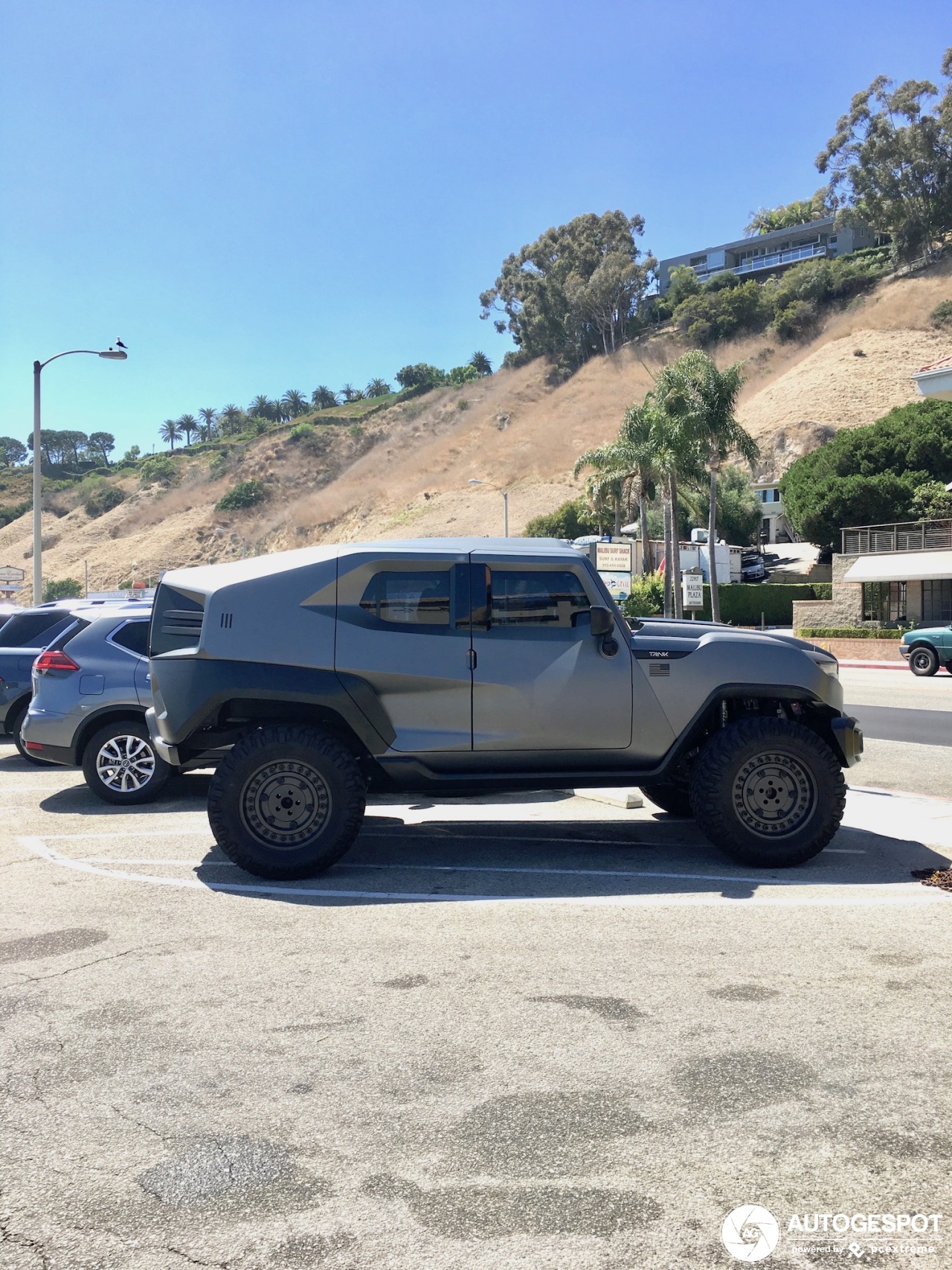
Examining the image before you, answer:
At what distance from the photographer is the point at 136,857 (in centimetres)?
723

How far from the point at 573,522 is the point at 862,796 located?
2938 inches

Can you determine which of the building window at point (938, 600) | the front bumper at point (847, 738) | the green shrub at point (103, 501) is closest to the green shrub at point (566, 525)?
the building window at point (938, 600)

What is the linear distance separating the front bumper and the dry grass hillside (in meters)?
83.8

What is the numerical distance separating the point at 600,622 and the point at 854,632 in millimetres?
33626

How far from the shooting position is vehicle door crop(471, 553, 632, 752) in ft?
21.6

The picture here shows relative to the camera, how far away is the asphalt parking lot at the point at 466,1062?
2.86m

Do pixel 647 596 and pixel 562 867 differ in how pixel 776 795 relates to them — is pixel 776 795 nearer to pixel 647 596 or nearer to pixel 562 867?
pixel 562 867

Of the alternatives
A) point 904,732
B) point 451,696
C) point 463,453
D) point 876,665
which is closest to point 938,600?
point 876,665

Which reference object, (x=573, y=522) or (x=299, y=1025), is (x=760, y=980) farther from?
(x=573, y=522)

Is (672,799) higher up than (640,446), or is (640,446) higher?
(640,446)

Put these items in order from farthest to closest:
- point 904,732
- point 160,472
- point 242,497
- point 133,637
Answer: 1. point 160,472
2. point 242,497
3. point 904,732
4. point 133,637

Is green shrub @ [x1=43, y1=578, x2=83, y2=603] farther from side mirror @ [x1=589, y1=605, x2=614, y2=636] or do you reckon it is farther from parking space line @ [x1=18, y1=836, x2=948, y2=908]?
side mirror @ [x1=589, y1=605, x2=614, y2=636]

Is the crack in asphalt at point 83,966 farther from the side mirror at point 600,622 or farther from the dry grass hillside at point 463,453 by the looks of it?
the dry grass hillside at point 463,453

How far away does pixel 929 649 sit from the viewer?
2561 cm
